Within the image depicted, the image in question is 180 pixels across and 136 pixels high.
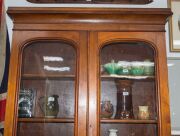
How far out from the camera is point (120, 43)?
146 centimetres

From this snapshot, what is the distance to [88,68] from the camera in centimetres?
138

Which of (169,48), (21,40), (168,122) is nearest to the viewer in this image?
(168,122)

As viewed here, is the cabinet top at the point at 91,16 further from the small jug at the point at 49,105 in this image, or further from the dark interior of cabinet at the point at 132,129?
the dark interior of cabinet at the point at 132,129

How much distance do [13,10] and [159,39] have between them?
0.80 meters

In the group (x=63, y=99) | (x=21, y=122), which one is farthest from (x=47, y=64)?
(x=21, y=122)

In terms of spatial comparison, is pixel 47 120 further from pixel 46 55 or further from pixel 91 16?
pixel 91 16

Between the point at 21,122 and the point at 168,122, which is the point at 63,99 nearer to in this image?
the point at 21,122

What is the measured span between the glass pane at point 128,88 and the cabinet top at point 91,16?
13 cm

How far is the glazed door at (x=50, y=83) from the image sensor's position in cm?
137

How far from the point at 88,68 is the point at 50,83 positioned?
0.23 meters

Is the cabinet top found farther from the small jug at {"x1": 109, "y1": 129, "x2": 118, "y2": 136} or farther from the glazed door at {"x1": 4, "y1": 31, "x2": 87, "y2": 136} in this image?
the small jug at {"x1": 109, "y1": 129, "x2": 118, "y2": 136}

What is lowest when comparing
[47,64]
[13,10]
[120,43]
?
[47,64]

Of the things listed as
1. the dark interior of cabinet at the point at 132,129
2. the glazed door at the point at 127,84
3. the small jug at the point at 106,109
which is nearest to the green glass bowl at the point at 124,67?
the glazed door at the point at 127,84

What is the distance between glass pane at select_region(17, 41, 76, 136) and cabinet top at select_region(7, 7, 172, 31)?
135 mm
